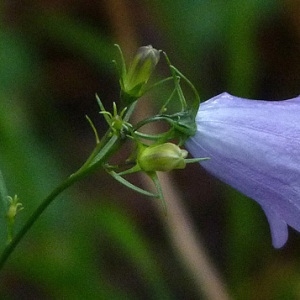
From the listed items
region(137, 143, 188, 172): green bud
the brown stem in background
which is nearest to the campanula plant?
region(137, 143, 188, 172): green bud

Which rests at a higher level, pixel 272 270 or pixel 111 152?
pixel 111 152

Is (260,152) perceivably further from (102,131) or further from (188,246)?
(102,131)

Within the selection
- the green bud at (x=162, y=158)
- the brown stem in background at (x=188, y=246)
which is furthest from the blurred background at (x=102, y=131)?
the green bud at (x=162, y=158)

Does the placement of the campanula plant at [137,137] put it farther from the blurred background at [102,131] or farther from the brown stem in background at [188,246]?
the brown stem in background at [188,246]

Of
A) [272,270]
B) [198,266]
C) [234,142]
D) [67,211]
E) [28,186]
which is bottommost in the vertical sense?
[272,270]

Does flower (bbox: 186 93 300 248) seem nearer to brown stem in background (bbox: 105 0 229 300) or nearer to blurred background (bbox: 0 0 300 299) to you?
blurred background (bbox: 0 0 300 299)

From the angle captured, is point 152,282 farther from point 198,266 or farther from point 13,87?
point 13,87

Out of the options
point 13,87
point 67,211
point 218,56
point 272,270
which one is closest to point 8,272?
point 67,211
